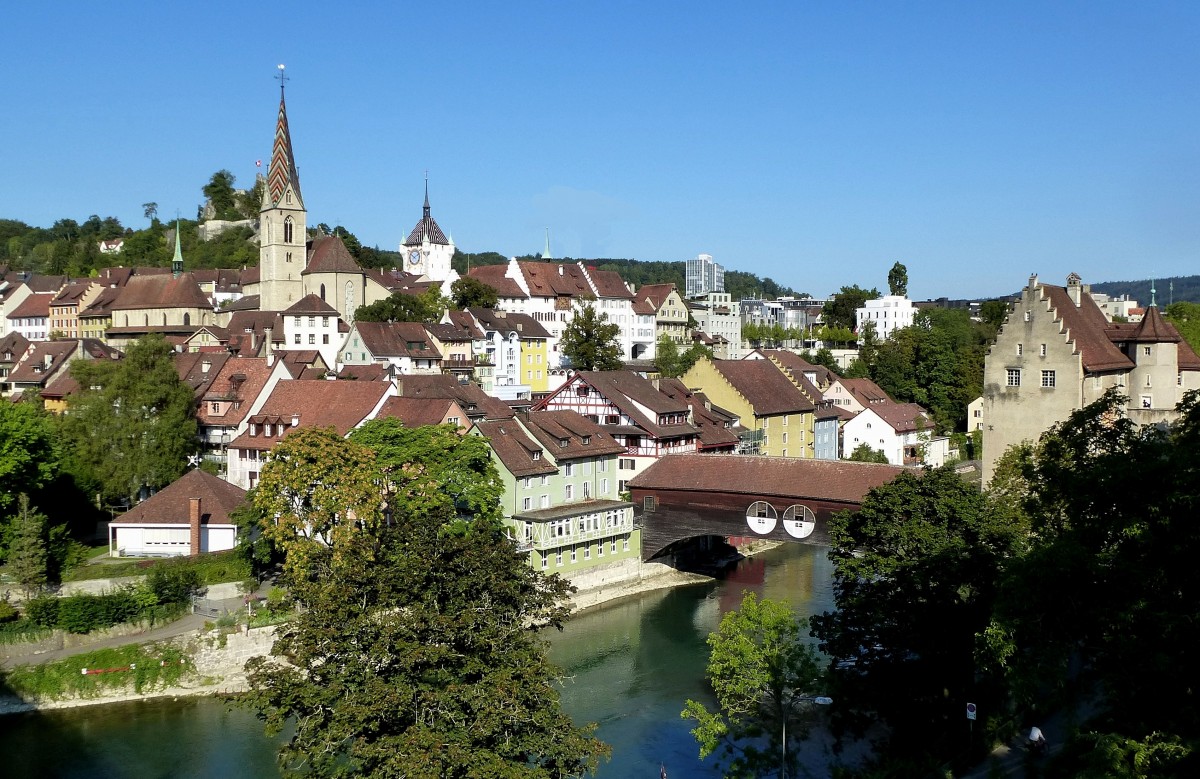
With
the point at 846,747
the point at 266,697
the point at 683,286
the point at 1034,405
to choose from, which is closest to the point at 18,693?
the point at 266,697

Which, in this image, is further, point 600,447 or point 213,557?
point 600,447

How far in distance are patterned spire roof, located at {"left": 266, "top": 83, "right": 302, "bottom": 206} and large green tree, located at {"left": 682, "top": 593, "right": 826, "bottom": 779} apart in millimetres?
56925

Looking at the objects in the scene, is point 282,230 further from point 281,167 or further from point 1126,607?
point 1126,607

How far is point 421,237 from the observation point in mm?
96000

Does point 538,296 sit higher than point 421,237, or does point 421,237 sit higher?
point 421,237

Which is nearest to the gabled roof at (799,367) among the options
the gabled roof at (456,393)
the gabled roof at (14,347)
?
the gabled roof at (456,393)

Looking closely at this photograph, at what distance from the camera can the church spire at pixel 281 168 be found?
72500 millimetres

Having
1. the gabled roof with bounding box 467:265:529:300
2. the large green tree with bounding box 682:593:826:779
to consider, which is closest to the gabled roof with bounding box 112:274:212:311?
the gabled roof with bounding box 467:265:529:300

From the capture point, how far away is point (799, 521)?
35750 mm

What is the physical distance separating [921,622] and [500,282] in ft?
186

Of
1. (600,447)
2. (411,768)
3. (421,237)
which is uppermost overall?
(421,237)

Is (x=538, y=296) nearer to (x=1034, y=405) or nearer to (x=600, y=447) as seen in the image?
(x=600, y=447)

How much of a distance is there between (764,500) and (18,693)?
2192 centimetres

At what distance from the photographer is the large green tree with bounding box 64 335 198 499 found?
124 feet
